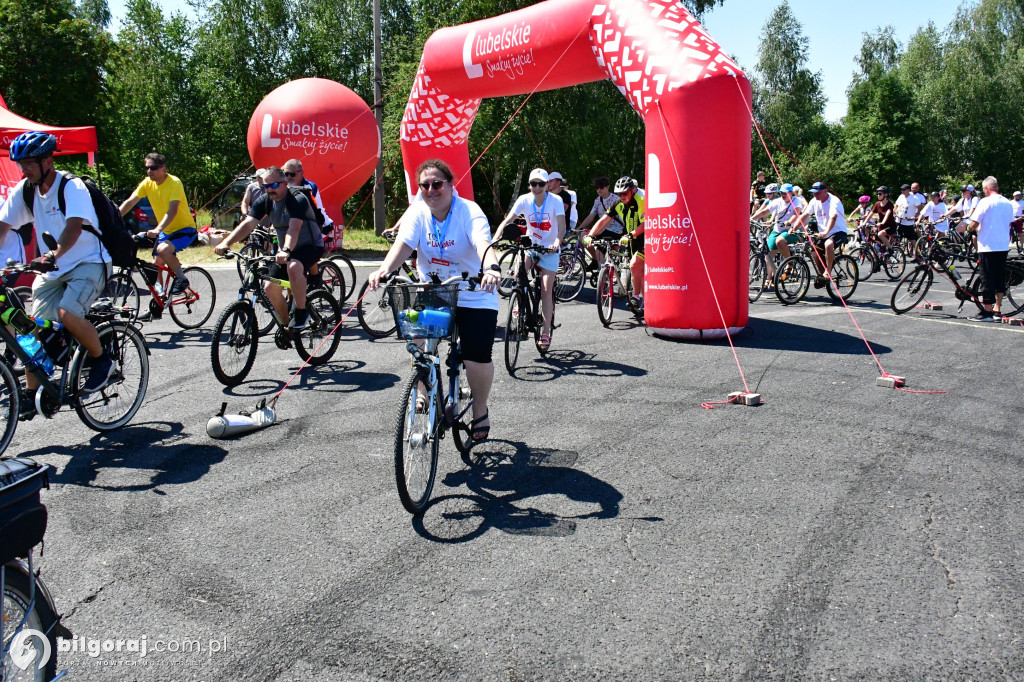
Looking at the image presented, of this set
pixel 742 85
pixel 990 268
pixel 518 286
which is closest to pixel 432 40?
pixel 742 85

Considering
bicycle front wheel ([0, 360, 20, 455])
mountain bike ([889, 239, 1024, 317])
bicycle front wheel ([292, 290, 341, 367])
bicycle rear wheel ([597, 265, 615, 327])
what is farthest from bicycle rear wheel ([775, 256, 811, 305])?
bicycle front wheel ([0, 360, 20, 455])

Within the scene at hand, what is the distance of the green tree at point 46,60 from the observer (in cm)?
2545

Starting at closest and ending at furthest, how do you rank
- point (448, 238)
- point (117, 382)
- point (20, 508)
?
point (20, 508) → point (448, 238) → point (117, 382)

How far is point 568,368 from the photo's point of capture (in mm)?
7953

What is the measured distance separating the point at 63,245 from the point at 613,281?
6973mm

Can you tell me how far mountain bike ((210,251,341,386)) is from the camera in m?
6.94

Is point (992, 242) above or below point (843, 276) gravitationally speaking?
above

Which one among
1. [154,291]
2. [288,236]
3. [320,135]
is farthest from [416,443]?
[320,135]

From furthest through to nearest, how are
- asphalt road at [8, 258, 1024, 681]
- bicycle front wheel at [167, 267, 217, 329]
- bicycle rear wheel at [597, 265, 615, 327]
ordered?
bicycle rear wheel at [597, 265, 615, 327], bicycle front wheel at [167, 267, 217, 329], asphalt road at [8, 258, 1024, 681]

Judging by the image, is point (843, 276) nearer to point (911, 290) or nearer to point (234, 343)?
point (911, 290)

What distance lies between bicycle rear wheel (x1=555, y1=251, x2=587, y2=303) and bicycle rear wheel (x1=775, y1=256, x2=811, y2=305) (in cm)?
319

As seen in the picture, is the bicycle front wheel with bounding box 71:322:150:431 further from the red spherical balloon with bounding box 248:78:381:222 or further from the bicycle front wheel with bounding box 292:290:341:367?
the red spherical balloon with bounding box 248:78:381:222

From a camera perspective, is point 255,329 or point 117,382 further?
point 255,329

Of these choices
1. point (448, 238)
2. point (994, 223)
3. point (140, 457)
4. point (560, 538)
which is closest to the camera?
point (560, 538)
